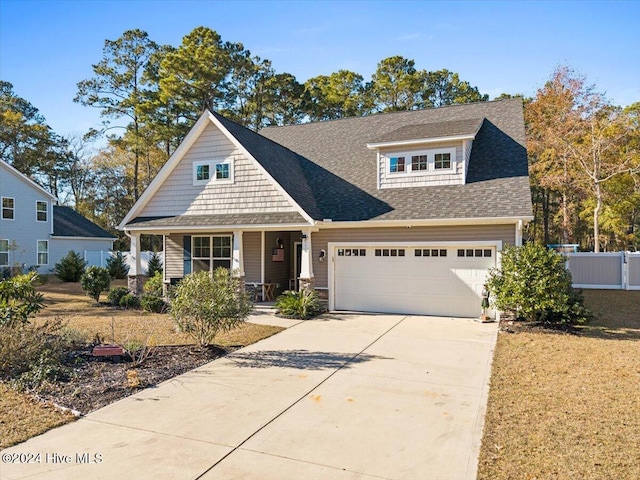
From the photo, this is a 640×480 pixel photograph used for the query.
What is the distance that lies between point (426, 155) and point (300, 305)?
6.05m

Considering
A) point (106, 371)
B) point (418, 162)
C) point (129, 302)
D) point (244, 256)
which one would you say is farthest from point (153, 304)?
point (418, 162)

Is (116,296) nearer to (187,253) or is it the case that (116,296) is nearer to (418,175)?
(187,253)

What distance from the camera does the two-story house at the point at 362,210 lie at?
11625 millimetres

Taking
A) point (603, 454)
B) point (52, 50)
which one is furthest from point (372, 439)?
point (52, 50)

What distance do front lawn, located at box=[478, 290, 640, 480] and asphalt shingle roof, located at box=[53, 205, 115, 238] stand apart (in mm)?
27240

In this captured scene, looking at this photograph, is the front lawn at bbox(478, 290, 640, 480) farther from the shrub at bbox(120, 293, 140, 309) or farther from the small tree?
the shrub at bbox(120, 293, 140, 309)

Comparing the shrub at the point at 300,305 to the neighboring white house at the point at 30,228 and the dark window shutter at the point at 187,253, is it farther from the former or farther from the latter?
the neighboring white house at the point at 30,228

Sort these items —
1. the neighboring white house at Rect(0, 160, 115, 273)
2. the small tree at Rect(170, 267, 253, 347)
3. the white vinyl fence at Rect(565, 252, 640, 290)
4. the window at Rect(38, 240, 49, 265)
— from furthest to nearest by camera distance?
the window at Rect(38, 240, 49, 265) → the neighboring white house at Rect(0, 160, 115, 273) → the white vinyl fence at Rect(565, 252, 640, 290) → the small tree at Rect(170, 267, 253, 347)

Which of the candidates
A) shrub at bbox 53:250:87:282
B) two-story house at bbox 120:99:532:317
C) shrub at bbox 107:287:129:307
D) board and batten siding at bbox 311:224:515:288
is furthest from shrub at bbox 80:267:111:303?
shrub at bbox 53:250:87:282

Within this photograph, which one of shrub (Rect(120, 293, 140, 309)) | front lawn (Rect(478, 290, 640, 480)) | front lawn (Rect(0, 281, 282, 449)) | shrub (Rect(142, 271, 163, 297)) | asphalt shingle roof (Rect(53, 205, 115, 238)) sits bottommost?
front lawn (Rect(478, 290, 640, 480))

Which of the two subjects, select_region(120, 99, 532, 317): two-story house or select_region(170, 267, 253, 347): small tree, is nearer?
select_region(170, 267, 253, 347): small tree

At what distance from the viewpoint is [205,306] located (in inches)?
292

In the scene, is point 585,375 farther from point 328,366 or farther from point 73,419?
point 73,419

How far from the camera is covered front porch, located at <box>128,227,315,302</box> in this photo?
567 inches
